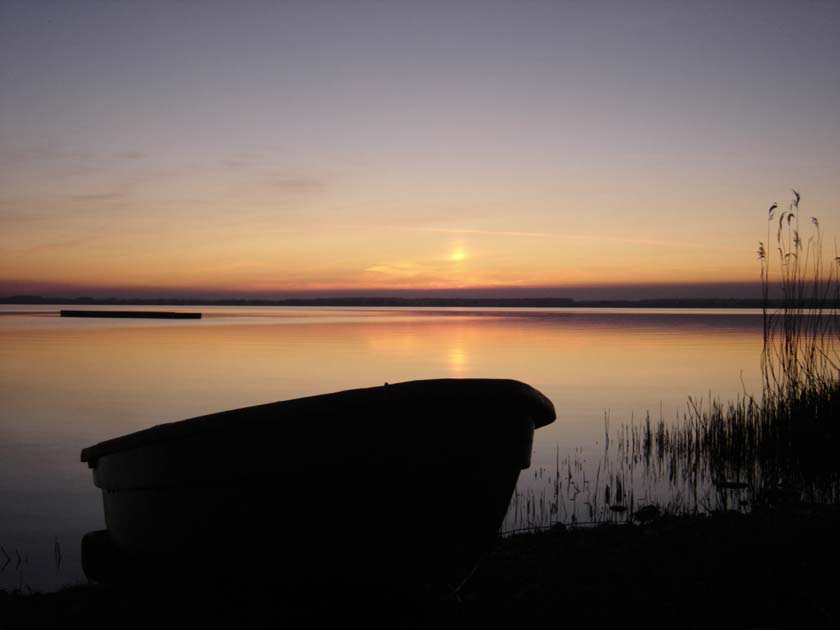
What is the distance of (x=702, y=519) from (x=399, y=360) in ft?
70.1

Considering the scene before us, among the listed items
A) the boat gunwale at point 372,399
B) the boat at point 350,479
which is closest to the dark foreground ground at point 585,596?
the boat at point 350,479

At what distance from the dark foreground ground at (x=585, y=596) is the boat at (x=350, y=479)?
0.24 meters

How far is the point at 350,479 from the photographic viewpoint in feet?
13.2

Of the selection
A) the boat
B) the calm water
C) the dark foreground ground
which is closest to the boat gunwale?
the boat

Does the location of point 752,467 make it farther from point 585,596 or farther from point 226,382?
point 226,382

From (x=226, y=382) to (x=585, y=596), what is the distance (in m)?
18.5

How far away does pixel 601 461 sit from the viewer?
38.4 feet

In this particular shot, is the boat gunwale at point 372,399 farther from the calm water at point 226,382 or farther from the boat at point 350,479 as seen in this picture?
the calm water at point 226,382

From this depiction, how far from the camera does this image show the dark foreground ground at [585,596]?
430 cm

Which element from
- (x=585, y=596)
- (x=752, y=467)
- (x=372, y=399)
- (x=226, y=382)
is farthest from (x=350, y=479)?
(x=226, y=382)

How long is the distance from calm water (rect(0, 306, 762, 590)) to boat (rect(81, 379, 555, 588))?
10.6ft

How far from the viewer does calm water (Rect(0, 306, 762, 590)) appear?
9164mm

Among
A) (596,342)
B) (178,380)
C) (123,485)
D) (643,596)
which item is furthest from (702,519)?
(596,342)

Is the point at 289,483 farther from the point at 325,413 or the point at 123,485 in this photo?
the point at 123,485
